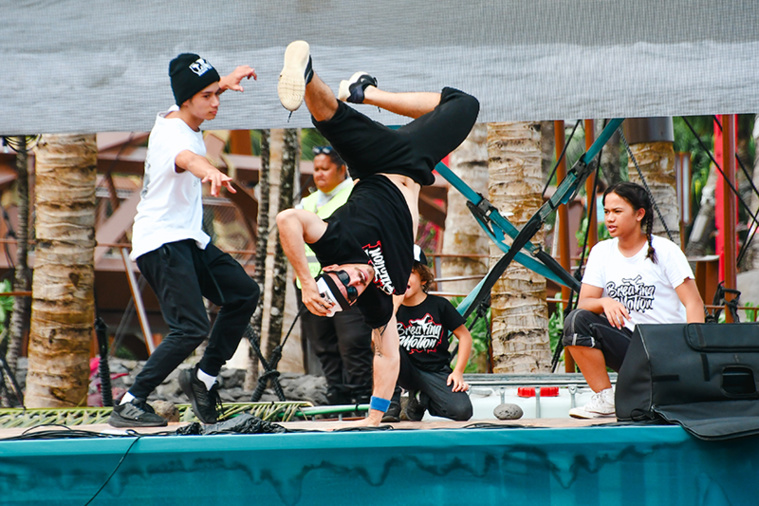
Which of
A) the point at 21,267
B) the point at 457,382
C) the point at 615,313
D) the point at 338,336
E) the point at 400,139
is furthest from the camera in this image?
the point at 21,267

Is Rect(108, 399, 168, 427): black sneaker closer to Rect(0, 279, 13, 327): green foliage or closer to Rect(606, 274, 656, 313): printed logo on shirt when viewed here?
Rect(606, 274, 656, 313): printed logo on shirt

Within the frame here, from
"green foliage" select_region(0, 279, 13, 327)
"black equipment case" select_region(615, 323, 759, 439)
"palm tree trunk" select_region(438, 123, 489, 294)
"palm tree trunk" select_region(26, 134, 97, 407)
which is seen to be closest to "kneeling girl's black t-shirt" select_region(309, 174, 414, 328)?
"black equipment case" select_region(615, 323, 759, 439)

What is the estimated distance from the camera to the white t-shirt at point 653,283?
12.5 feet

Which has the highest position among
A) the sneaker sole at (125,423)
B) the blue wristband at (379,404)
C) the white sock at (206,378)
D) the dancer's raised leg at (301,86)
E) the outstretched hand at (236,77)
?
the outstretched hand at (236,77)

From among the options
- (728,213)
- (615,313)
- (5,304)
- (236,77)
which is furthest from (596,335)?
(5,304)

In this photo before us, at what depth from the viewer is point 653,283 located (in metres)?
3.83

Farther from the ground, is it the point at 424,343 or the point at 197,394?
the point at 424,343

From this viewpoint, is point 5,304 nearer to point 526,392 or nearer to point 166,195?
point 166,195

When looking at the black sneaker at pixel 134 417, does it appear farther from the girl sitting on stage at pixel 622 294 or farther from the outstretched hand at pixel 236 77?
the girl sitting on stage at pixel 622 294

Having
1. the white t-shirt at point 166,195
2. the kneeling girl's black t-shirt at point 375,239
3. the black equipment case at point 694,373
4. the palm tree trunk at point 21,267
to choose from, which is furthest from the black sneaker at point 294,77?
the palm tree trunk at point 21,267

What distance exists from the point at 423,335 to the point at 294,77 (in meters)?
1.97

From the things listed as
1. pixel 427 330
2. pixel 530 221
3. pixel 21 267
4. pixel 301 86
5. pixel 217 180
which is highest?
pixel 301 86

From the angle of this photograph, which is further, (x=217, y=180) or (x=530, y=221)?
(x=530, y=221)

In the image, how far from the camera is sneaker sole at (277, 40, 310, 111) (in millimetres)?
2957
